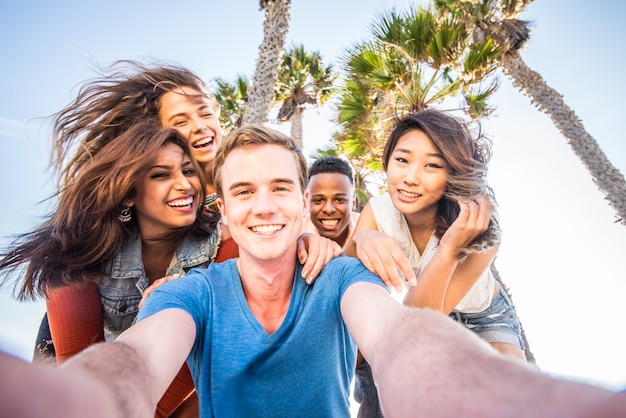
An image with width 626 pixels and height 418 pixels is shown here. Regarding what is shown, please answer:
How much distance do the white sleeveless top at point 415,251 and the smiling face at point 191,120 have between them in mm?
1658

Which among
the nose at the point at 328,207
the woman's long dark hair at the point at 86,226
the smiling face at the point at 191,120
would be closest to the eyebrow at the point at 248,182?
the woman's long dark hair at the point at 86,226

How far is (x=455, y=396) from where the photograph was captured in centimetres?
75

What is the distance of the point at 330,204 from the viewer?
4.10m

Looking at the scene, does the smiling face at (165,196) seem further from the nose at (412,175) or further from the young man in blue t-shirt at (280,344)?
the nose at (412,175)

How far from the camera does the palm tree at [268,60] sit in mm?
6133

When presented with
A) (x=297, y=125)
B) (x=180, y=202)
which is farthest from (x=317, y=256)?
(x=297, y=125)

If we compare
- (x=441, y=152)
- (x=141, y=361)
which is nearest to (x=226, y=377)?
(x=141, y=361)

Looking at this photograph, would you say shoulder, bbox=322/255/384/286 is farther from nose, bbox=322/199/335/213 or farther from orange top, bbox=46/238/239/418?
nose, bbox=322/199/335/213

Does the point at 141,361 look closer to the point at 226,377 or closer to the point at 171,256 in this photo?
the point at 226,377

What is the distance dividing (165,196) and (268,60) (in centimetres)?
437

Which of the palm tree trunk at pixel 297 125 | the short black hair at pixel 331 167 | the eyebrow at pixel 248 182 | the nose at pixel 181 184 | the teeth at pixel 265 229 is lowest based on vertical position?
the teeth at pixel 265 229

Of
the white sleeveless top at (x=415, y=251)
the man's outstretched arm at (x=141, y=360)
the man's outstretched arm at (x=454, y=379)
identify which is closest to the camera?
the man's outstretched arm at (x=454, y=379)

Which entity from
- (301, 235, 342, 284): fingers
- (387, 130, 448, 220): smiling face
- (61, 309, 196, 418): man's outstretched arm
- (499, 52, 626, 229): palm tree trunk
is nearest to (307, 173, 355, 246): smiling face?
(387, 130, 448, 220): smiling face

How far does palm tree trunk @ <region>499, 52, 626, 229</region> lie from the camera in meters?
6.66
